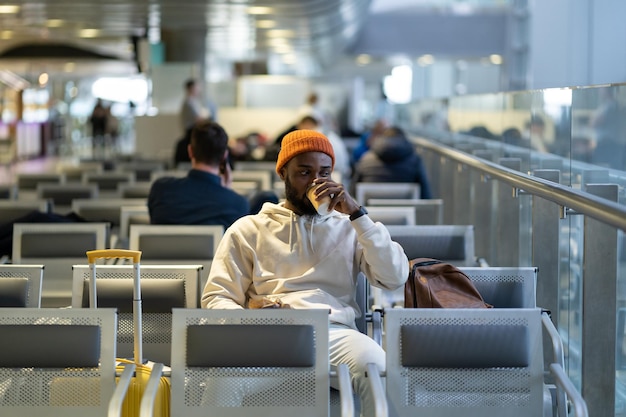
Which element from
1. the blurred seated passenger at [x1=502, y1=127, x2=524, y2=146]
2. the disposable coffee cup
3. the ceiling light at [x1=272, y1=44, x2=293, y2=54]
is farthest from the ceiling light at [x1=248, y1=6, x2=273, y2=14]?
the disposable coffee cup

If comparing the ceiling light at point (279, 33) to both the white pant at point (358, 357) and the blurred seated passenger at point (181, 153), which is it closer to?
the blurred seated passenger at point (181, 153)

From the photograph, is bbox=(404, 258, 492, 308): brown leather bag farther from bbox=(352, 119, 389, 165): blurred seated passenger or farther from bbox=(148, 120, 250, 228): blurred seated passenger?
bbox=(352, 119, 389, 165): blurred seated passenger

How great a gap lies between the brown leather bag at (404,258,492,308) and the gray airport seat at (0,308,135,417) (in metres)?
1.19

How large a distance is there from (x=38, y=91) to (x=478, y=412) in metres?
39.6

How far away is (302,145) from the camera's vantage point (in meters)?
4.25

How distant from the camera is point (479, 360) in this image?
143 inches

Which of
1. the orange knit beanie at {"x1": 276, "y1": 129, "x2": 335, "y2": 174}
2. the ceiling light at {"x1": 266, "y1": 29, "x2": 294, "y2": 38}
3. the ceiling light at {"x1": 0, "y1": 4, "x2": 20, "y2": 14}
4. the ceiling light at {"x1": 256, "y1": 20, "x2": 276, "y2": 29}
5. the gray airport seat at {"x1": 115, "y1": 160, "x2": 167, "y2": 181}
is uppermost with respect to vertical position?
the ceiling light at {"x1": 266, "y1": 29, "x2": 294, "y2": 38}

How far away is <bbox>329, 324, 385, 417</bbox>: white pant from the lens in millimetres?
3842

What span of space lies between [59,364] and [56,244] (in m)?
2.61

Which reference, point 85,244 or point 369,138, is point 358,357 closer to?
point 85,244

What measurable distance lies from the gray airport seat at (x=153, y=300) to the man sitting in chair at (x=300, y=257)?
1.23 ft

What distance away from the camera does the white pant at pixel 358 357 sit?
151 inches

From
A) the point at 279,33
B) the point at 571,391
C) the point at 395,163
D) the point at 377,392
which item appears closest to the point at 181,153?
the point at 395,163

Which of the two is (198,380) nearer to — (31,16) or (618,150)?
(618,150)
